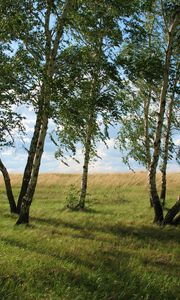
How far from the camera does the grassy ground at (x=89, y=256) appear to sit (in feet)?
34.4

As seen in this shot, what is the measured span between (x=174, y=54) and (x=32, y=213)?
46.1ft

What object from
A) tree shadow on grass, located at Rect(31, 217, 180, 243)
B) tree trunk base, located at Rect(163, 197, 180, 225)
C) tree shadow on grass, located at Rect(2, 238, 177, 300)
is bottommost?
tree shadow on grass, located at Rect(2, 238, 177, 300)

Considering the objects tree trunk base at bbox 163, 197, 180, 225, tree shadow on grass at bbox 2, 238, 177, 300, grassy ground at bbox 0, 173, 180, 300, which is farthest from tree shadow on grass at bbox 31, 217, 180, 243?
tree shadow on grass at bbox 2, 238, 177, 300

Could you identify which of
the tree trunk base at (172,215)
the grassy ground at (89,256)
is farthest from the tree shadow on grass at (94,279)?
the tree trunk base at (172,215)

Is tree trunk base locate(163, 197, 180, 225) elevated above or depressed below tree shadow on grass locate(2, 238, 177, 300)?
above

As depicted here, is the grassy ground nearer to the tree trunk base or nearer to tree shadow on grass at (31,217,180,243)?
tree shadow on grass at (31,217,180,243)

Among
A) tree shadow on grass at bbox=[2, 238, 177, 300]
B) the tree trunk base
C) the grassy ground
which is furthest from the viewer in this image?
the tree trunk base

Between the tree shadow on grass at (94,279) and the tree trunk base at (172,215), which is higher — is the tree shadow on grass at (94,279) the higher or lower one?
the lower one

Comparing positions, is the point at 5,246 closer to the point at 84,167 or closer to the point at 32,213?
the point at 32,213

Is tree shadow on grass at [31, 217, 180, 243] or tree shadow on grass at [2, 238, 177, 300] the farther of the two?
tree shadow on grass at [31, 217, 180, 243]

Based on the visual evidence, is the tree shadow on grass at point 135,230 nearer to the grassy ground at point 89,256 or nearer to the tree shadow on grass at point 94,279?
the grassy ground at point 89,256

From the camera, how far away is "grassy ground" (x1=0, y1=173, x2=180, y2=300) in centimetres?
1050

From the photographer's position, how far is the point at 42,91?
20.3m

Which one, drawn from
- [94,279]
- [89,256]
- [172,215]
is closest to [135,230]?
[172,215]
